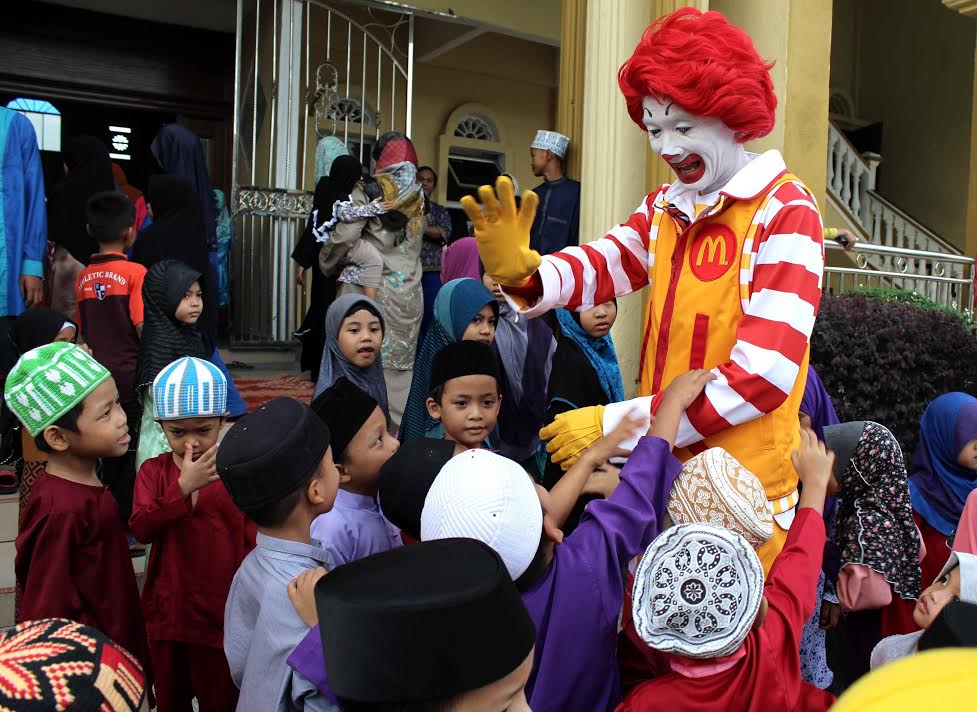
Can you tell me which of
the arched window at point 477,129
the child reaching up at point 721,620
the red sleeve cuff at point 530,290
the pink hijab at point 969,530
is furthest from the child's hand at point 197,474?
the arched window at point 477,129

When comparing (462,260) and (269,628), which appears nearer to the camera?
(269,628)

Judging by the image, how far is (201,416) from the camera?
277 cm

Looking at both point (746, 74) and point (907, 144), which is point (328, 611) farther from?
point (907, 144)

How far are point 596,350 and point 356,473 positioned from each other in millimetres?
1448

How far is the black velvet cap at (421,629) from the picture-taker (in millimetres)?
1247

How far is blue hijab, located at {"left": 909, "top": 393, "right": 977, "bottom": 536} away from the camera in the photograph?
10.2 feet

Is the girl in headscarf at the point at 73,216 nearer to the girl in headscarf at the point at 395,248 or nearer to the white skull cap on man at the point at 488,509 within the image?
the girl in headscarf at the point at 395,248

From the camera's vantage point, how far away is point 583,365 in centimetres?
349

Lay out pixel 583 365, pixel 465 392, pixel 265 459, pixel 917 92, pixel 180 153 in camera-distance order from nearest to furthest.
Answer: pixel 265 459 → pixel 465 392 → pixel 583 365 → pixel 180 153 → pixel 917 92

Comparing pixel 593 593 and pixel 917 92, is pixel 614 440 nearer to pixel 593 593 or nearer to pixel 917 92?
pixel 593 593

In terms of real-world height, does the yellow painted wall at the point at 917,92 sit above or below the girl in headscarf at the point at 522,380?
above

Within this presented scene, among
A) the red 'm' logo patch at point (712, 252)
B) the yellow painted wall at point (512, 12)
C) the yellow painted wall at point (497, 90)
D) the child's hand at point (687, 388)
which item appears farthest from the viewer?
the yellow painted wall at point (497, 90)

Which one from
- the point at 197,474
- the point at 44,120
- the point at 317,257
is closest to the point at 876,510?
the point at 197,474

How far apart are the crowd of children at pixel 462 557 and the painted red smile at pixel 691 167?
48cm
